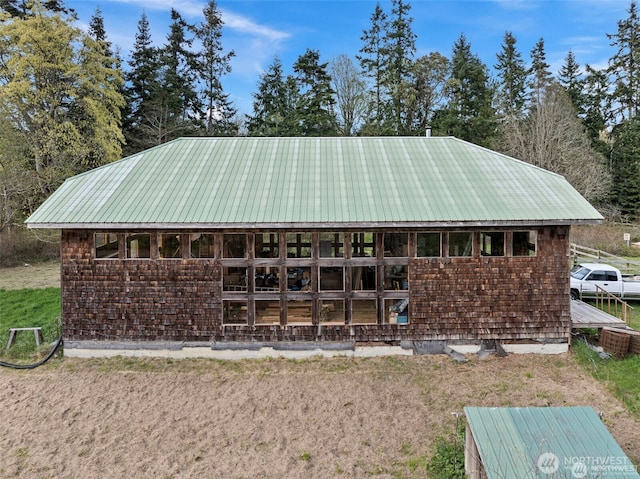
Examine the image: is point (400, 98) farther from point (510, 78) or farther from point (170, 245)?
→ point (170, 245)

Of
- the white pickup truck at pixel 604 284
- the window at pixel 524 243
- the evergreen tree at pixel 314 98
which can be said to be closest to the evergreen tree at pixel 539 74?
the evergreen tree at pixel 314 98

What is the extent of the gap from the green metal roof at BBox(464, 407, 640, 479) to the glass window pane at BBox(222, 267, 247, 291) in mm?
5828

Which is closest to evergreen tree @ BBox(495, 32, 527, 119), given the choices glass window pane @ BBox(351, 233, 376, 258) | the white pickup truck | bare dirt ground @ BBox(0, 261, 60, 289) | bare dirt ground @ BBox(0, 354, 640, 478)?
the white pickup truck

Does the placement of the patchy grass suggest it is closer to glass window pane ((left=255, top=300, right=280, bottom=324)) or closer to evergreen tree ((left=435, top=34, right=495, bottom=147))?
glass window pane ((left=255, top=300, right=280, bottom=324))

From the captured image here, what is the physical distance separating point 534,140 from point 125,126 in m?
30.3

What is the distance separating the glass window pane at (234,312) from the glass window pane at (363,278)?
276 cm

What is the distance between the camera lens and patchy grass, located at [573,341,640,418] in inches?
293

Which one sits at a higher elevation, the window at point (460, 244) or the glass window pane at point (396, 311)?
the window at point (460, 244)

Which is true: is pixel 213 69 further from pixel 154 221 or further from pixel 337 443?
pixel 337 443

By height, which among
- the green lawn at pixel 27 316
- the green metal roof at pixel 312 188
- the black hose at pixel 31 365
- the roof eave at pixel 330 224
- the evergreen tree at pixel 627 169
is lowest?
the black hose at pixel 31 365

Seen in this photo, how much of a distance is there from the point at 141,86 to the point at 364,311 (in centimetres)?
2930

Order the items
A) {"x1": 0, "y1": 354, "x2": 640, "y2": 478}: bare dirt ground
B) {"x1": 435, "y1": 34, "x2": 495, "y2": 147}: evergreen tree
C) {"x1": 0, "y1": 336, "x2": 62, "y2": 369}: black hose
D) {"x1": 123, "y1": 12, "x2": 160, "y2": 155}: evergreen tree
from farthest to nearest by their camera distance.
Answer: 1. {"x1": 435, "y1": 34, "x2": 495, "y2": 147}: evergreen tree
2. {"x1": 123, "y1": 12, "x2": 160, "y2": 155}: evergreen tree
3. {"x1": 0, "y1": 336, "x2": 62, "y2": 369}: black hose
4. {"x1": 0, "y1": 354, "x2": 640, "y2": 478}: bare dirt ground

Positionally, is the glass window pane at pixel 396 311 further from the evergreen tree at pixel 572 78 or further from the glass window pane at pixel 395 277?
the evergreen tree at pixel 572 78

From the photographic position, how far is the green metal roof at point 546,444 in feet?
14.2
